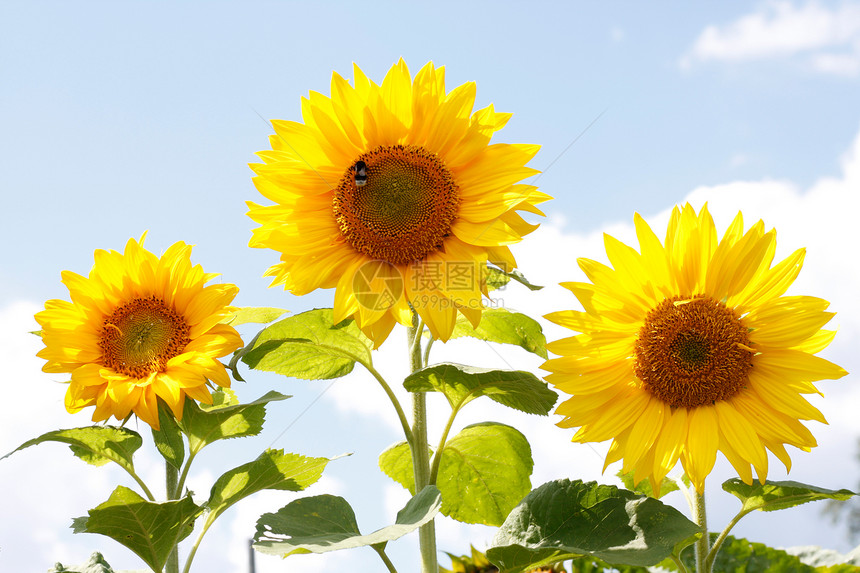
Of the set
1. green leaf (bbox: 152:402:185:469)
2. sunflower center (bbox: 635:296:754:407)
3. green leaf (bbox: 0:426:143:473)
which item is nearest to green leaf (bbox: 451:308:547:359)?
sunflower center (bbox: 635:296:754:407)

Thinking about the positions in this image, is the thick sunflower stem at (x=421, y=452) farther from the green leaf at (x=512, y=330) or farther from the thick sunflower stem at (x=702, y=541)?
the thick sunflower stem at (x=702, y=541)

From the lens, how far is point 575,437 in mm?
1719

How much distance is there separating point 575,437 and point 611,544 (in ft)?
0.80

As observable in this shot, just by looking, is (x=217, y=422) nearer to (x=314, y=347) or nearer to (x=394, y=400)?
(x=314, y=347)

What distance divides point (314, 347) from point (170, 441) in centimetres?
41

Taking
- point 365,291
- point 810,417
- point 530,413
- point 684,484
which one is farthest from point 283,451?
point 810,417

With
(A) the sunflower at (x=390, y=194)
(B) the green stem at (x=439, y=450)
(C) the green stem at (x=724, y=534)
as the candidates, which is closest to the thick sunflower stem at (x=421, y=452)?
(B) the green stem at (x=439, y=450)

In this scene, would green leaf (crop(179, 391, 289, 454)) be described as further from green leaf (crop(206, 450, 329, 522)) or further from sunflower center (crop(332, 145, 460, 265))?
sunflower center (crop(332, 145, 460, 265))

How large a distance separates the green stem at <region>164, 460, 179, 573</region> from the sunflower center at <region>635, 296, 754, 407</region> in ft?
3.66

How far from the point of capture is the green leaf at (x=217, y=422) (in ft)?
6.23

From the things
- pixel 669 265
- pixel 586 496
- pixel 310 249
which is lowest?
pixel 586 496

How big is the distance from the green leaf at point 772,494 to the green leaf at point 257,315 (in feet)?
3.75

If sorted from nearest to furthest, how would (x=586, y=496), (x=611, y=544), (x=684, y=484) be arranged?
(x=611, y=544) < (x=586, y=496) < (x=684, y=484)

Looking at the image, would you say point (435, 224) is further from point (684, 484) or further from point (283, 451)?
point (684, 484)
